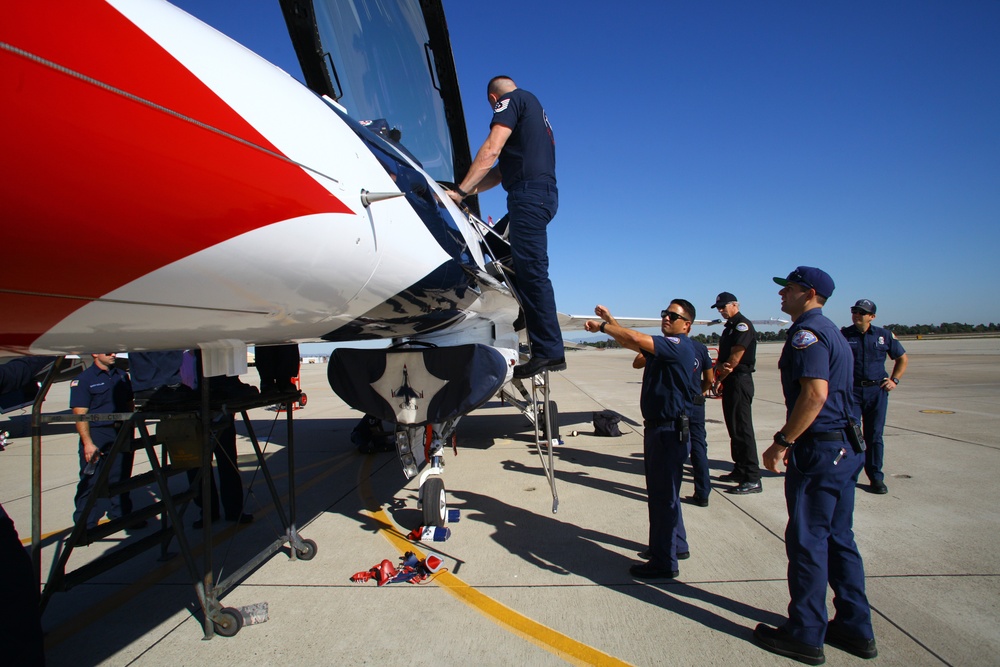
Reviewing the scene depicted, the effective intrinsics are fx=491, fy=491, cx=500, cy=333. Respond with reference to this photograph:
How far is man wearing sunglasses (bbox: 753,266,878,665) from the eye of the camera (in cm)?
217

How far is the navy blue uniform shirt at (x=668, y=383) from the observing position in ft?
9.66

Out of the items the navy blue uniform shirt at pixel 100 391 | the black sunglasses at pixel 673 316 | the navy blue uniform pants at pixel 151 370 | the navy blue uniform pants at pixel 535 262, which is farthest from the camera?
the navy blue uniform shirt at pixel 100 391

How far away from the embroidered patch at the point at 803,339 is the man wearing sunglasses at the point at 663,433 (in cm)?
73

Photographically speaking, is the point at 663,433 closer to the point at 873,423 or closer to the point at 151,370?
the point at 873,423

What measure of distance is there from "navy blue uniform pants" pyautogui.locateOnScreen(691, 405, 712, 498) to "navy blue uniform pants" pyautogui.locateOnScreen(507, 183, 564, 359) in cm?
201

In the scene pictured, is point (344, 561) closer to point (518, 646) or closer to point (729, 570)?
point (518, 646)

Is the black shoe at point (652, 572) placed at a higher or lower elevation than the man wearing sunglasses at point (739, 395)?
lower

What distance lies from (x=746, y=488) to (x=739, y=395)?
856mm

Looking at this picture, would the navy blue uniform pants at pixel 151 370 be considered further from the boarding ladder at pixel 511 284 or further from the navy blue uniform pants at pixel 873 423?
the navy blue uniform pants at pixel 873 423

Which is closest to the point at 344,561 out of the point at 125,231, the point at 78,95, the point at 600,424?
the point at 125,231

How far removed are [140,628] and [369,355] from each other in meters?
1.92

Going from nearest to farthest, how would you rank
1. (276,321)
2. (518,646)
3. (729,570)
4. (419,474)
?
(276,321) → (518,646) → (729,570) → (419,474)

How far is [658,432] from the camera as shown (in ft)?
9.85

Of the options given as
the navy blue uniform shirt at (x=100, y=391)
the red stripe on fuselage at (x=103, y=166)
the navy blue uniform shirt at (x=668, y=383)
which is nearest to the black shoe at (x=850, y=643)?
the navy blue uniform shirt at (x=668, y=383)
